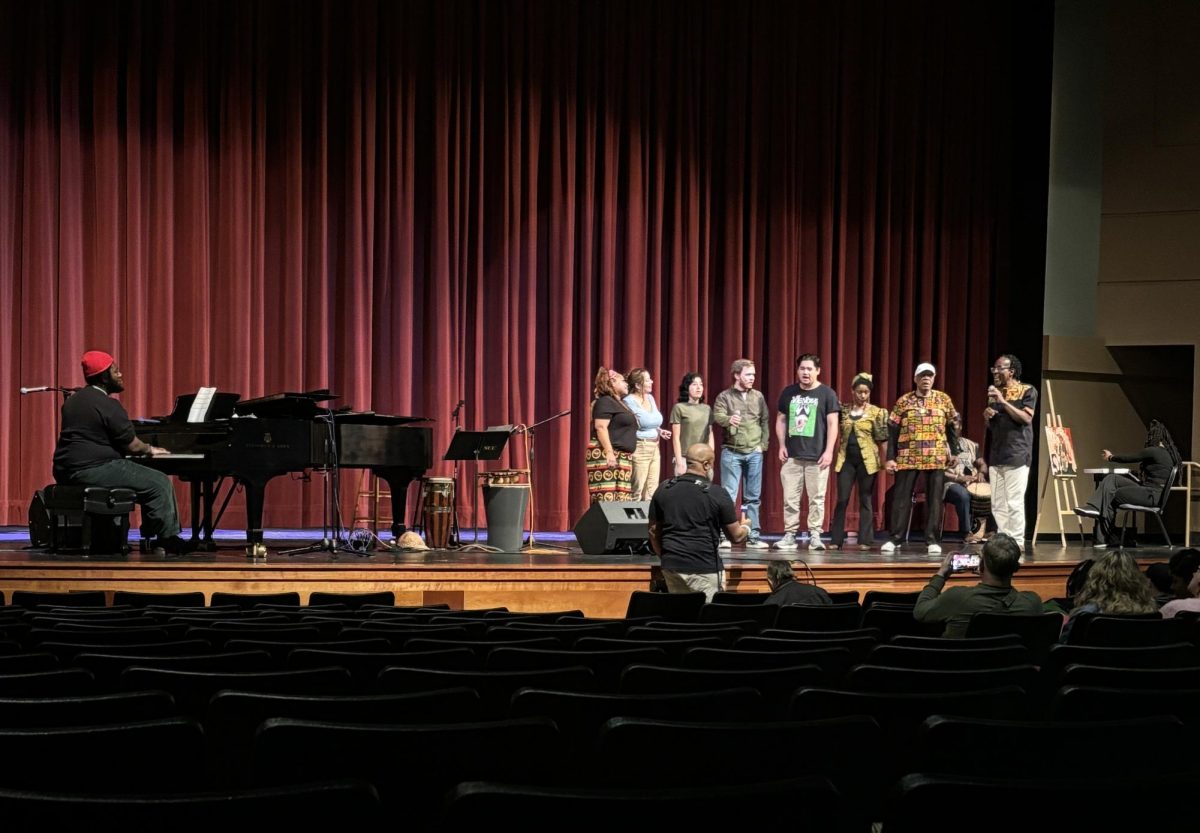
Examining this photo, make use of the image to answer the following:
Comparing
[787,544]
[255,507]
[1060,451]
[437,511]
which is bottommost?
[787,544]

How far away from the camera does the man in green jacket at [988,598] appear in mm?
4773

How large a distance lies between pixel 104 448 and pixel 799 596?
15.2ft

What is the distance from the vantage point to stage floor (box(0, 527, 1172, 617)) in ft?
24.9

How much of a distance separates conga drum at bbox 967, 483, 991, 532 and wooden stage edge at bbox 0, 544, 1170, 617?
3.57 meters

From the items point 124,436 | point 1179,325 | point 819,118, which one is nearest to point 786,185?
point 819,118

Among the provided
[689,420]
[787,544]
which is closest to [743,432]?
[689,420]

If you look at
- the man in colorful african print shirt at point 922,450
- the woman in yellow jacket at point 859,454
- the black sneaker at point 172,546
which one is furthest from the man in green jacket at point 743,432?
the black sneaker at point 172,546

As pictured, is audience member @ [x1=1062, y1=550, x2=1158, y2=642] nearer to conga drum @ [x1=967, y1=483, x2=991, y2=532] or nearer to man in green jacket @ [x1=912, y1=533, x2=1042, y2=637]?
man in green jacket @ [x1=912, y1=533, x2=1042, y2=637]

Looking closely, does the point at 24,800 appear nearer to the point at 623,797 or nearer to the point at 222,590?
the point at 623,797

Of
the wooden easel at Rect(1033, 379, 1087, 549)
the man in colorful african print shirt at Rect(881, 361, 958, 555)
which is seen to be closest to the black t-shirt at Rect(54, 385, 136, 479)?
the man in colorful african print shirt at Rect(881, 361, 958, 555)

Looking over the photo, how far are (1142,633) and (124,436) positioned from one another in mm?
6112

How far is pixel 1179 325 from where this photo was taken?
1405cm

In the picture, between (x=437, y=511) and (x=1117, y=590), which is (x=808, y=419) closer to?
(x=437, y=511)

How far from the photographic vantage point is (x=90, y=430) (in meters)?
7.93
